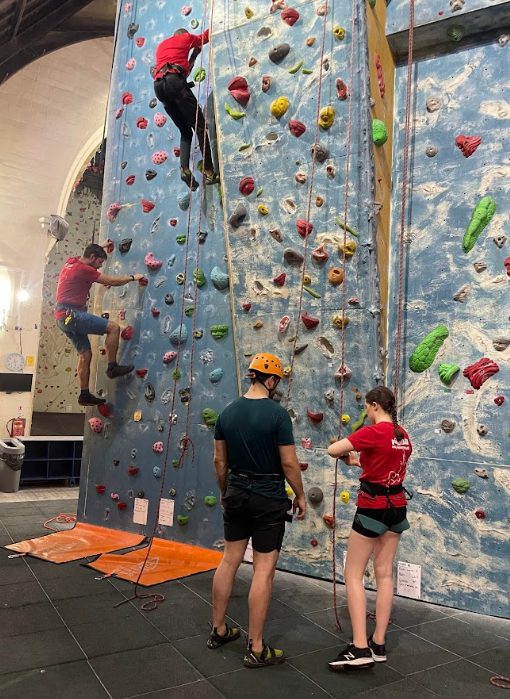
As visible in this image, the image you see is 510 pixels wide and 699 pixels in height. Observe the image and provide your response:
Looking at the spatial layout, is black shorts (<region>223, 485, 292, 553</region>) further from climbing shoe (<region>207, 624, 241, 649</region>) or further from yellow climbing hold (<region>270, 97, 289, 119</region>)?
yellow climbing hold (<region>270, 97, 289, 119</region>)

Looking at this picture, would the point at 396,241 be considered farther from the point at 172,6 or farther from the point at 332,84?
the point at 172,6

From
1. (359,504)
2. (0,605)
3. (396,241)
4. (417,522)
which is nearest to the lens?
(359,504)

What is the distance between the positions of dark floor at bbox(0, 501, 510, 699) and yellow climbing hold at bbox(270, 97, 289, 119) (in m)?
3.03

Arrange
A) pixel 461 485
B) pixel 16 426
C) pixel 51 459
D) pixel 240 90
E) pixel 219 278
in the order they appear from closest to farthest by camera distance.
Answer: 1. pixel 461 485
2. pixel 240 90
3. pixel 219 278
4. pixel 51 459
5. pixel 16 426

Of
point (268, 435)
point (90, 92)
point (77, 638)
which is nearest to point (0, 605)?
point (77, 638)

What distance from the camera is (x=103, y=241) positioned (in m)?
5.12

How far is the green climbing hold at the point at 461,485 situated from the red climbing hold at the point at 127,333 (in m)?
2.82

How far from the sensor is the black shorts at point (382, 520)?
2.45 meters

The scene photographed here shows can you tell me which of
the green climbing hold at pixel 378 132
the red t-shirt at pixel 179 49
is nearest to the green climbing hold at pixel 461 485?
the green climbing hold at pixel 378 132

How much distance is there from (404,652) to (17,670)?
169 centimetres

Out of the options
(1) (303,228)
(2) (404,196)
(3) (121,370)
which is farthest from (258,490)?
(3) (121,370)

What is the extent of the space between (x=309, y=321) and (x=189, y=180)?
1638mm

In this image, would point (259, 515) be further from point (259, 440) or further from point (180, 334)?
point (180, 334)

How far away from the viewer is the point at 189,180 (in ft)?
14.8
